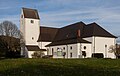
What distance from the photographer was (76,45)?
74688mm

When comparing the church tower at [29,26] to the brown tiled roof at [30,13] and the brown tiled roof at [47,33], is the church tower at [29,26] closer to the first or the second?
the brown tiled roof at [30,13]

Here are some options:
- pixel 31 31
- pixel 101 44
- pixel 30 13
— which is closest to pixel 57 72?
pixel 101 44

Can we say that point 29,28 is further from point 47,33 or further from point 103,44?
point 103,44

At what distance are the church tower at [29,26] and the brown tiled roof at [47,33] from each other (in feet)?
6.41

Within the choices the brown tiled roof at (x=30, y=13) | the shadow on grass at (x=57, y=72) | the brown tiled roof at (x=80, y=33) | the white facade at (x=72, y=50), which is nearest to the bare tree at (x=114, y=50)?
the brown tiled roof at (x=80, y=33)

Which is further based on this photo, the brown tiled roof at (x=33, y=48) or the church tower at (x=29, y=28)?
the church tower at (x=29, y=28)

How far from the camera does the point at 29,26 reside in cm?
9244

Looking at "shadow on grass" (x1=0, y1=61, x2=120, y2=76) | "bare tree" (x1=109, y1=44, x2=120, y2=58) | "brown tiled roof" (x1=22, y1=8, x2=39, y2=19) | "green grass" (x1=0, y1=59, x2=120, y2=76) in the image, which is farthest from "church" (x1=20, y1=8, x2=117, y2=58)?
"shadow on grass" (x1=0, y1=61, x2=120, y2=76)

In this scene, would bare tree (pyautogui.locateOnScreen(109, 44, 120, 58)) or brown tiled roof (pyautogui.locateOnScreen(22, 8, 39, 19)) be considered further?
brown tiled roof (pyautogui.locateOnScreen(22, 8, 39, 19))

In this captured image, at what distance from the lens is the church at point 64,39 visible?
2958 inches

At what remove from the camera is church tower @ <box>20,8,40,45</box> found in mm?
91312

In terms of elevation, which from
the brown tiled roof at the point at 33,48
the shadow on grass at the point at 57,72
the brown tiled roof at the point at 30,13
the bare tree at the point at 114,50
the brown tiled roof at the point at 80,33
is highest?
the brown tiled roof at the point at 30,13

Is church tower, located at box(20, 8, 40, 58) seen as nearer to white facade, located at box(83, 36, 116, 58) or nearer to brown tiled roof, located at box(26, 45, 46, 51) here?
brown tiled roof, located at box(26, 45, 46, 51)

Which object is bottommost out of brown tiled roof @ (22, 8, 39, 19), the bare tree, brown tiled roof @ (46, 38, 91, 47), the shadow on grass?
the shadow on grass
